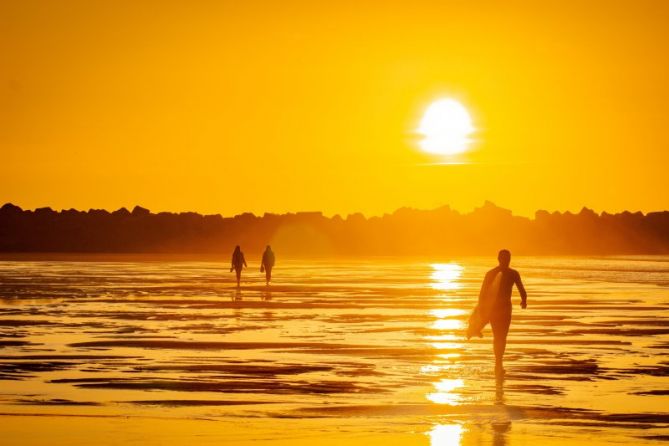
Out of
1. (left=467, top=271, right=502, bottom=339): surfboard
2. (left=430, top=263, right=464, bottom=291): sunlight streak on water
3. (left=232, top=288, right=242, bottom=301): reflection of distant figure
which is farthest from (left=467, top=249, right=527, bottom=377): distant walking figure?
(left=430, top=263, right=464, bottom=291): sunlight streak on water

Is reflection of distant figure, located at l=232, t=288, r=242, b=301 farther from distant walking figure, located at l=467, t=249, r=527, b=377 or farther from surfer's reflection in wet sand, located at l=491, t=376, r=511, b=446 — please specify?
surfer's reflection in wet sand, located at l=491, t=376, r=511, b=446

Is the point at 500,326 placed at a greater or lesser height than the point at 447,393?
greater

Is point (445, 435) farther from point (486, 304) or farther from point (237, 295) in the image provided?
point (237, 295)

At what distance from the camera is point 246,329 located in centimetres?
2716

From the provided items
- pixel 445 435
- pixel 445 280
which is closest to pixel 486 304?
pixel 445 435

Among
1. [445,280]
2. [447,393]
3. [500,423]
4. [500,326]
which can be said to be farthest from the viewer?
[445,280]

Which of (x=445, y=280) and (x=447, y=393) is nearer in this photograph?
(x=447, y=393)

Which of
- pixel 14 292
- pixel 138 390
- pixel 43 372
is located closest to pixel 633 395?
pixel 138 390

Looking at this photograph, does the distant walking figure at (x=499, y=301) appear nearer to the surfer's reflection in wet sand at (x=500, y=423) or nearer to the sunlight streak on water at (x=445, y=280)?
the surfer's reflection in wet sand at (x=500, y=423)

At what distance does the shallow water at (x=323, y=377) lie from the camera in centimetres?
1300

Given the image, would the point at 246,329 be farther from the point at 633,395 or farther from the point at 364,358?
the point at 633,395

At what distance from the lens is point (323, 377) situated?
706 inches

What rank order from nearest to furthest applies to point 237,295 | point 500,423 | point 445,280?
1. point 500,423
2. point 237,295
3. point 445,280

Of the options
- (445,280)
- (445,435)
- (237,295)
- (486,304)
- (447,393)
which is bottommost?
(445,435)
